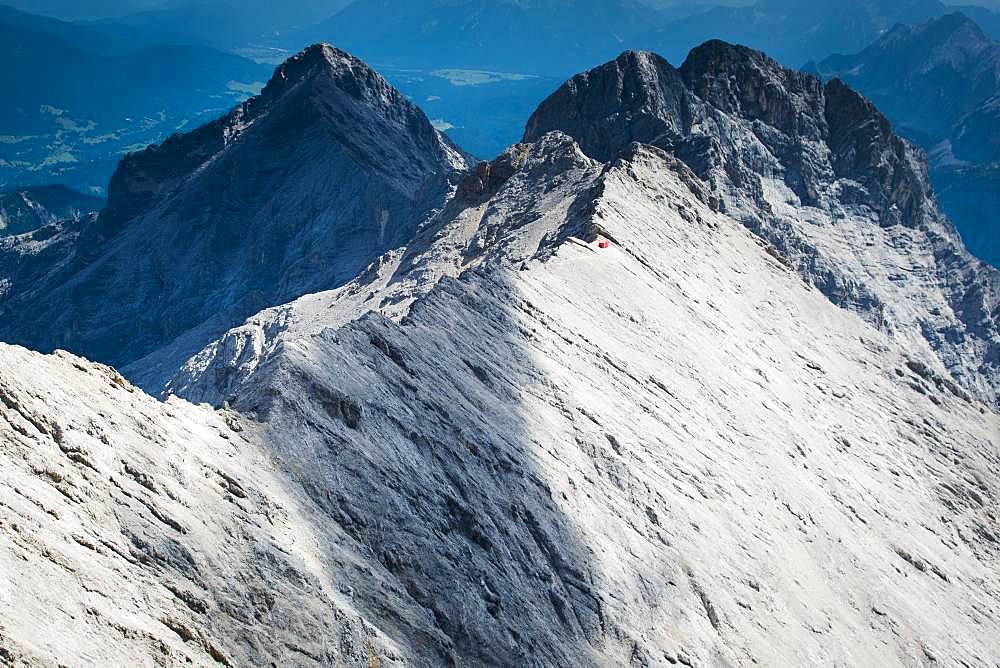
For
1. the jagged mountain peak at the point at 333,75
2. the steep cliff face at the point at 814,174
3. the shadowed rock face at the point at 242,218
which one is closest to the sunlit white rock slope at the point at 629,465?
the steep cliff face at the point at 814,174

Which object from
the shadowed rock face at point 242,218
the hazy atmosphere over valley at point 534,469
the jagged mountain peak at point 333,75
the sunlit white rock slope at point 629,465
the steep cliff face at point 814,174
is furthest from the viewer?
the jagged mountain peak at point 333,75

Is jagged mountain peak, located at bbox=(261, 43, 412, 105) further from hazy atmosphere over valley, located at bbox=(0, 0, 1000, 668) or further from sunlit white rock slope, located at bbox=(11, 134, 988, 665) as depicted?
sunlit white rock slope, located at bbox=(11, 134, 988, 665)

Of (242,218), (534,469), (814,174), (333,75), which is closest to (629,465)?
(534,469)

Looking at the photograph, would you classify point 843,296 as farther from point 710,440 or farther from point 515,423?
point 515,423

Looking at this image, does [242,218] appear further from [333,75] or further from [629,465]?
[629,465]

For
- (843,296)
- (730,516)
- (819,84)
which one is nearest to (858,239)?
(843,296)

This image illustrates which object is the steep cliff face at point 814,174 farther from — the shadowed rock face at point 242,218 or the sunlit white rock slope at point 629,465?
the sunlit white rock slope at point 629,465
